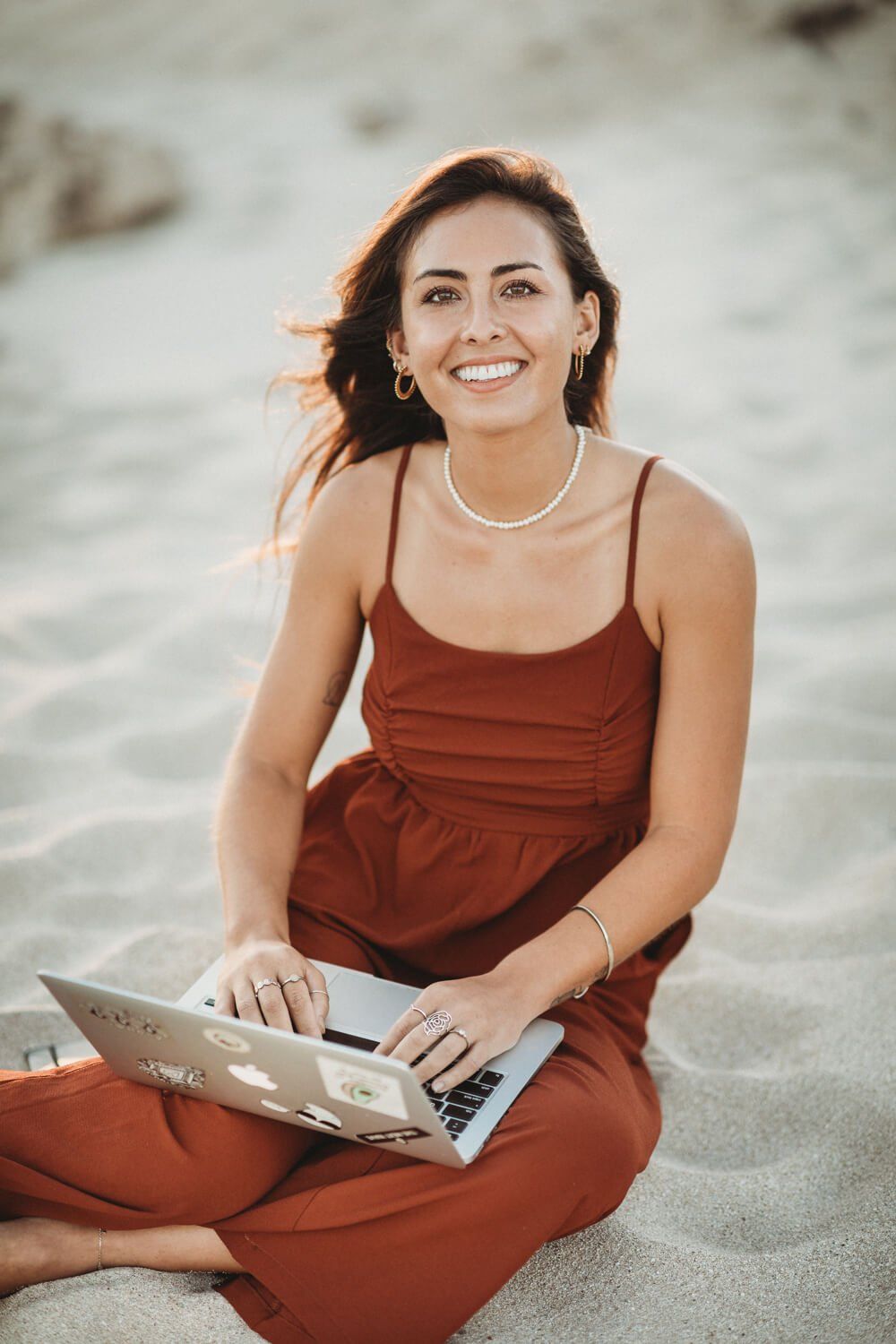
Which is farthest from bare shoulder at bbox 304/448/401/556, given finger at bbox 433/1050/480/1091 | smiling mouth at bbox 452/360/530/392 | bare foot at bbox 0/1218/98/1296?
bare foot at bbox 0/1218/98/1296

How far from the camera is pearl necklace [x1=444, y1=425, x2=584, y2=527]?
93.0 inches

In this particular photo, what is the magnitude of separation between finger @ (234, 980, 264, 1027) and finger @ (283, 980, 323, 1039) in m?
0.04

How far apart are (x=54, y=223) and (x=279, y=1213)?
6.06m

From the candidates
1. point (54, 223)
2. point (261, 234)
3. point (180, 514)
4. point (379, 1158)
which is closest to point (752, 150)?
point (261, 234)

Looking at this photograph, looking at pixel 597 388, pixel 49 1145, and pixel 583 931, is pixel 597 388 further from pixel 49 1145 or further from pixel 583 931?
pixel 49 1145

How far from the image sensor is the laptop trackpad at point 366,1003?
2.03 m

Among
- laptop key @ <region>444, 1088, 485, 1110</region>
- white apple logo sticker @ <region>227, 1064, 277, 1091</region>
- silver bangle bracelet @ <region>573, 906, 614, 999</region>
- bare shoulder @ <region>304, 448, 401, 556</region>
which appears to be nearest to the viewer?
white apple logo sticker @ <region>227, 1064, 277, 1091</region>

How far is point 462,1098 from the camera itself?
1.89 m

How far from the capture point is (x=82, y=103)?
26.2 feet

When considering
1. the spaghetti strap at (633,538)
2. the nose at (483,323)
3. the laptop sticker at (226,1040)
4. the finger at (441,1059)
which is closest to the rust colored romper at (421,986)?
the spaghetti strap at (633,538)

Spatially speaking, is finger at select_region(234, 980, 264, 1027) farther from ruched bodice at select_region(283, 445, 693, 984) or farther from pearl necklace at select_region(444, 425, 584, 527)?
pearl necklace at select_region(444, 425, 584, 527)

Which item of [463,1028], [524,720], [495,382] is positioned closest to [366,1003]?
[463,1028]

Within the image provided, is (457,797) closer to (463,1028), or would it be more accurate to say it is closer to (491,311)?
(463,1028)

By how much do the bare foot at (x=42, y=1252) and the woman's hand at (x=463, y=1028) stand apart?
1.67ft
